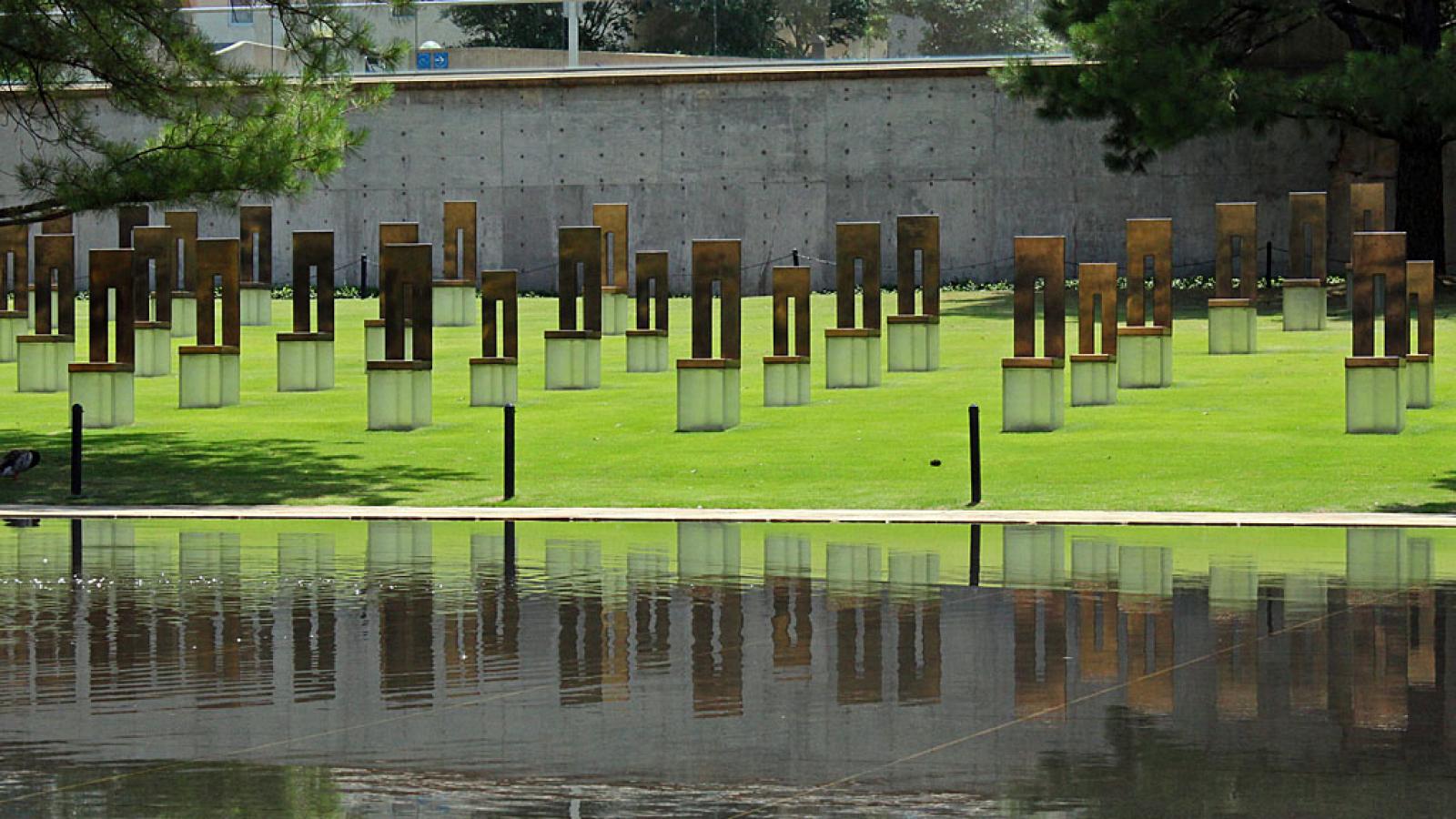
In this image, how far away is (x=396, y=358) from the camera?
93.3 feet

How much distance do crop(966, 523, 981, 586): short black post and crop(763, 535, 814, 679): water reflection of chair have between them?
1.15m

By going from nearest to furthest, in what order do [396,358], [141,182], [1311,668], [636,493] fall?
[1311,668] → [636,493] → [141,182] → [396,358]

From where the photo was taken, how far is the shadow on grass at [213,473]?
23281 millimetres

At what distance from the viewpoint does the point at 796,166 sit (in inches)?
1884

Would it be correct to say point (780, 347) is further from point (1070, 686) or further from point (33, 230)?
point (33, 230)

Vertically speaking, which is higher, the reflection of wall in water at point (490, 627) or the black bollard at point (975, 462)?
the black bollard at point (975, 462)

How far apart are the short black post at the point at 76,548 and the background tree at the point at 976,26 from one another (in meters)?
28.3

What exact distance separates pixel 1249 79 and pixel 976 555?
81.0 ft

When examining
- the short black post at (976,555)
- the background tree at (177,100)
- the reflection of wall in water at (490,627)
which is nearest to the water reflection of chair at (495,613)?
the reflection of wall in water at (490,627)

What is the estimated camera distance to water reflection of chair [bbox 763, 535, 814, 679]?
12.2m

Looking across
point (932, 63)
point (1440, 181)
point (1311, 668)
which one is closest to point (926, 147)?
point (932, 63)

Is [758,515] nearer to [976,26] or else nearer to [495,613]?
[495,613]

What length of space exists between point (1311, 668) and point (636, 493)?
11814 mm

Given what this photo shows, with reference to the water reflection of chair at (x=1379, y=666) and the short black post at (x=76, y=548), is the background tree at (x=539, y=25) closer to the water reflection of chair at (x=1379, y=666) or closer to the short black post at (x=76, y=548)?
the short black post at (x=76, y=548)
